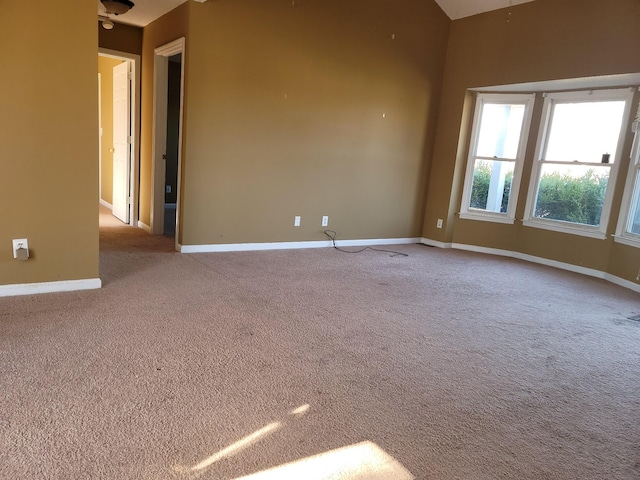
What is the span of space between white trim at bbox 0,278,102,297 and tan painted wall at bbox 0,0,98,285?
1.4 inches

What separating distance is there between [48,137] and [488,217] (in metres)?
5.06

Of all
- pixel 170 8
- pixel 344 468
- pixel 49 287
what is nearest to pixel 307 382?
pixel 344 468

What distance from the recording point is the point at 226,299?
3.32 meters

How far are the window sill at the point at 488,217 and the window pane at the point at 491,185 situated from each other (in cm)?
9

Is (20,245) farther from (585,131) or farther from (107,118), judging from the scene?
(585,131)

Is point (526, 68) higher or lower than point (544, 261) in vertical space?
higher

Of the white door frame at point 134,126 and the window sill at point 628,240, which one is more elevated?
the white door frame at point 134,126

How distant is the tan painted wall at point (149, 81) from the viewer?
179 inches

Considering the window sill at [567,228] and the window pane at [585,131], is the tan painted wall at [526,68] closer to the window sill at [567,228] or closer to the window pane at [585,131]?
the window sill at [567,228]

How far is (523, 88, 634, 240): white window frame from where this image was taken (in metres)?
4.88

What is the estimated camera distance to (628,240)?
4738mm

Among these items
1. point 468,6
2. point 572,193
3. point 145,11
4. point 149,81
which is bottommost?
point 572,193

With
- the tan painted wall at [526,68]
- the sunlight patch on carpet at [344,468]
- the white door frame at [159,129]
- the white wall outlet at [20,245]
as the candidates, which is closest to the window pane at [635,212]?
the tan painted wall at [526,68]

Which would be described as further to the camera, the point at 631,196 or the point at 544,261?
the point at 544,261
